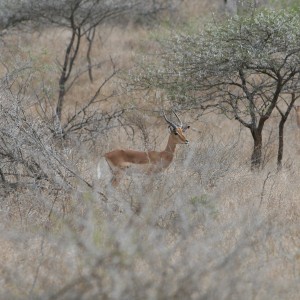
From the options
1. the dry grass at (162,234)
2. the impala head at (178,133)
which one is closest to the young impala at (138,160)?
the impala head at (178,133)

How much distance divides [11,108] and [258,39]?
3.54 metres

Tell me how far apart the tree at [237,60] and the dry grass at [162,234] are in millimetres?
794

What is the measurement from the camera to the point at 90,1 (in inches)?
629

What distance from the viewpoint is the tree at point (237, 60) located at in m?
10.3

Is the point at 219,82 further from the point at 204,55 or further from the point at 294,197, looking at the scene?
the point at 294,197

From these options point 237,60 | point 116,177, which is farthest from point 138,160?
point 237,60

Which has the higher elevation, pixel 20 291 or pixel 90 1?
pixel 90 1

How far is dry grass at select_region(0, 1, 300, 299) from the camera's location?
5176 millimetres

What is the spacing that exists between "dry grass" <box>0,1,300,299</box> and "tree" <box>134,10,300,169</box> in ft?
2.60

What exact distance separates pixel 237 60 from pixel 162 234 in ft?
16.5

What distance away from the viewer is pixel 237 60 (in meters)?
10.5

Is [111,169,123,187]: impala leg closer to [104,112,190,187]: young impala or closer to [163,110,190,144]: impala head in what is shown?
[104,112,190,187]: young impala

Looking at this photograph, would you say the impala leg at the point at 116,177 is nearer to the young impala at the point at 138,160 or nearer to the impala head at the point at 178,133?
the young impala at the point at 138,160

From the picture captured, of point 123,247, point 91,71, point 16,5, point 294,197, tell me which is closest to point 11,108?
point 294,197
